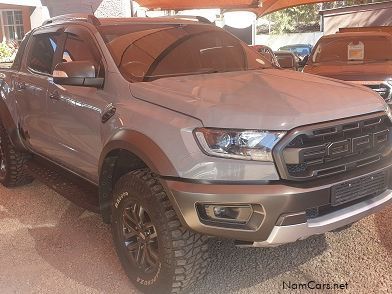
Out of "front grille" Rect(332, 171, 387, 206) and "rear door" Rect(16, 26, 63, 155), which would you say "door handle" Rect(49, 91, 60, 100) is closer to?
"rear door" Rect(16, 26, 63, 155)

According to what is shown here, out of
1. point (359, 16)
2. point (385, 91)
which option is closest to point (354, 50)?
point (385, 91)

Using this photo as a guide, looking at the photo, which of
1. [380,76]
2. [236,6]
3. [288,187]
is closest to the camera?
[288,187]

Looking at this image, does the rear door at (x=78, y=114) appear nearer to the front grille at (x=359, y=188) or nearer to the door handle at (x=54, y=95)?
the door handle at (x=54, y=95)

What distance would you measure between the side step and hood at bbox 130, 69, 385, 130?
3.37ft

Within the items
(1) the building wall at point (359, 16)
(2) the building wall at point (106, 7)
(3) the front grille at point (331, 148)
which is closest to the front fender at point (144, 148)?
(3) the front grille at point (331, 148)

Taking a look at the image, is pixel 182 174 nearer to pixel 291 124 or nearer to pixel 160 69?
pixel 291 124

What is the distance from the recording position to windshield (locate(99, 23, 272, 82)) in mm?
3652

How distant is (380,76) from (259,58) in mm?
3588

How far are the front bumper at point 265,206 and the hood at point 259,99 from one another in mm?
351

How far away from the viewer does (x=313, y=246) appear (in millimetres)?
3799

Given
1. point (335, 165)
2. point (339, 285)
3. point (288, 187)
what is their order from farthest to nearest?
point (339, 285) < point (335, 165) < point (288, 187)

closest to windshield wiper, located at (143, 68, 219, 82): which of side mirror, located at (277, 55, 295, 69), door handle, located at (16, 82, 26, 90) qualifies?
side mirror, located at (277, 55, 295, 69)

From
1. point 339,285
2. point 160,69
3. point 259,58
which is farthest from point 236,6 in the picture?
point 339,285

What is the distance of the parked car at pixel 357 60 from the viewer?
7285 mm
